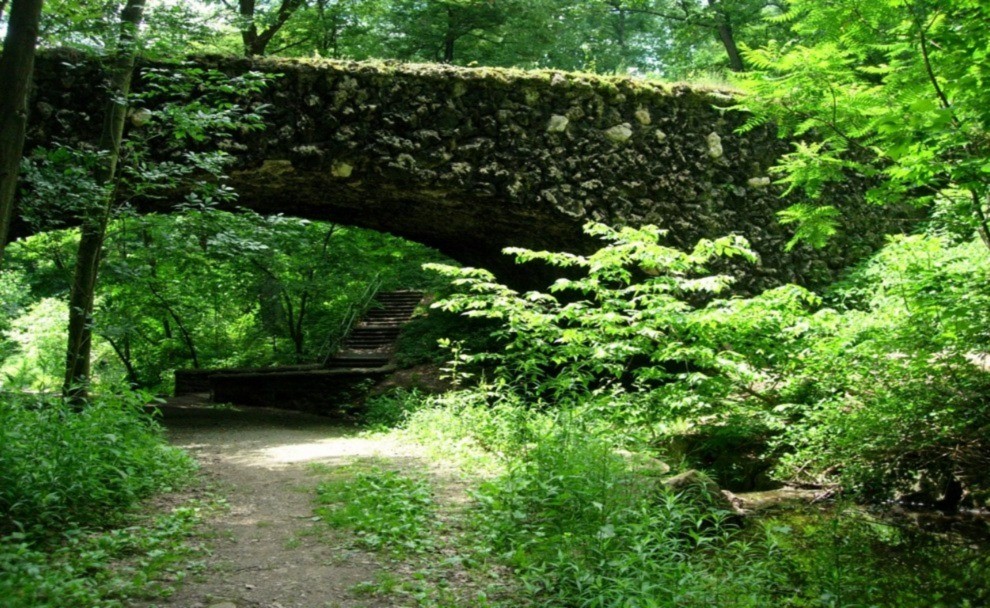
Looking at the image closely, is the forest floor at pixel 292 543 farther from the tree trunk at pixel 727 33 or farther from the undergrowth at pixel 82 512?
the tree trunk at pixel 727 33

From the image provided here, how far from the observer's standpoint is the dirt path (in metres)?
2.98

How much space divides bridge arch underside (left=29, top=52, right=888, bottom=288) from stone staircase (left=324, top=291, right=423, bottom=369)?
331cm

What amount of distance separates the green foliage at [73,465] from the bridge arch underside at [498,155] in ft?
12.7

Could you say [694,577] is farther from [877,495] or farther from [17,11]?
[17,11]

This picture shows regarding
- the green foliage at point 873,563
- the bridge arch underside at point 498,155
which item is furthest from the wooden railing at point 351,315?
the green foliage at point 873,563

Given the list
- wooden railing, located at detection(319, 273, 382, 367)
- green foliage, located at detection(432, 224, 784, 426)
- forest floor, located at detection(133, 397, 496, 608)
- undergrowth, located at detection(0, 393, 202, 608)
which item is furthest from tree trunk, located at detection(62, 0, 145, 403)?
wooden railing, located at detection(319, 273, 382, 367)

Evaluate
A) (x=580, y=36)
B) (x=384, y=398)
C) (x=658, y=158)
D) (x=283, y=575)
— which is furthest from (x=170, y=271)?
(x=580, y=36)

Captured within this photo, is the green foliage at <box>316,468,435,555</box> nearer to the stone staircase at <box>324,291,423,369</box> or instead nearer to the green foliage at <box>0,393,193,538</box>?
the green foliage at <box>0,393,193,538</box>

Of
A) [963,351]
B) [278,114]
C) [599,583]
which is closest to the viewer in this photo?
[599,583]

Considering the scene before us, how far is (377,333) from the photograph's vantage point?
14.3 m

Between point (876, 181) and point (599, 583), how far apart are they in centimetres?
917

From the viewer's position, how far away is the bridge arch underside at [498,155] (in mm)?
8078

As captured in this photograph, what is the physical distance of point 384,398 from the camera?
33.5 feet

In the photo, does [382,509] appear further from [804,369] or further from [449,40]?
[449,40]
